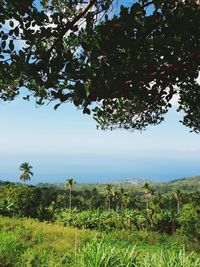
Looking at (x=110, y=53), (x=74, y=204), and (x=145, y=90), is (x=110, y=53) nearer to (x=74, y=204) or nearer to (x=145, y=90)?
(x=145, y=90)

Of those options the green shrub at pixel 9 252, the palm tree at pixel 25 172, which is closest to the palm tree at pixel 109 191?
the palm tree at pixel 25 172

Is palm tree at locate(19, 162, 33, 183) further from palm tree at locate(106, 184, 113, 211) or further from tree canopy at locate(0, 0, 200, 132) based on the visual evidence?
tree canopy at locate(0, 0, 200, 132)

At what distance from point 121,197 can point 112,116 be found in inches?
3984

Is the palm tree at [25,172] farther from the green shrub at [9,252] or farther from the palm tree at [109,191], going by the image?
the green shrub at [9,252]

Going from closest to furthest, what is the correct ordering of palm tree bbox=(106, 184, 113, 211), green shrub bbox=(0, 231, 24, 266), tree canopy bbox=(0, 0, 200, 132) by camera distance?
tree canopy bbox=(0, 0, 200, 132), green shrub bbox=(0, 231, 24, 266), palm tree bbox=(106, 184, 113, 211)

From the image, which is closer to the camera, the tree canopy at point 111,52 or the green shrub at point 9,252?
the tree canopy at point 111,52

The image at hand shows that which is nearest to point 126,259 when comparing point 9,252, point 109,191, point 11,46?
point 9,252

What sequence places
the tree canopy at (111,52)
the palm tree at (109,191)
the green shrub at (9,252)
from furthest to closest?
1. the palm tree at (109,191)
2. the green shrub at (9,252)
3. the tree canopy at (111,52)

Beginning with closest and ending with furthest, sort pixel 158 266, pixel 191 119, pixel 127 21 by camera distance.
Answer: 1. pixel 127 21
2. pixel 158 266
3. pixel 191 119

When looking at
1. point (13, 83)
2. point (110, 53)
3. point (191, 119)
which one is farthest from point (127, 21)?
point (191, 119)

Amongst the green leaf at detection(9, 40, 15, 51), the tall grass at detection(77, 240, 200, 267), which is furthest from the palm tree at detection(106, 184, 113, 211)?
the green leaf at detection(9, 40, 15, 51)

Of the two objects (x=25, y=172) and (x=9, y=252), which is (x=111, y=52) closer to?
(x=9, y=252)

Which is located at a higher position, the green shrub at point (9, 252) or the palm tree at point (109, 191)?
the palm tree at point (109, 191)

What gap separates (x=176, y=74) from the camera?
9.20 metres
